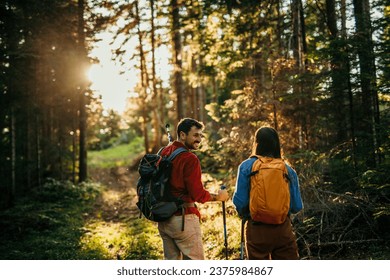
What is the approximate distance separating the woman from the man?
0.51 meters

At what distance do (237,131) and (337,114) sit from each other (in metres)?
2.37

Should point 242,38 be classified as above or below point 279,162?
above

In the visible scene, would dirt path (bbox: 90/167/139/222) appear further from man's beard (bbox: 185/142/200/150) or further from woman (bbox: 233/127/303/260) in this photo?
woman (bbox: 233/127/303/260)

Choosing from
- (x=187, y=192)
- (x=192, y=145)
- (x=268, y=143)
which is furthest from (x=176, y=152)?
(x=268, y=143)

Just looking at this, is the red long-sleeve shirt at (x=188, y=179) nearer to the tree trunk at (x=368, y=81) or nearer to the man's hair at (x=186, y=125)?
the man's hair at (x=186, y=125)

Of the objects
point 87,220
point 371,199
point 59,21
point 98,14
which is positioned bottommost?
point 87,220

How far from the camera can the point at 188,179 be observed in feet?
14.0

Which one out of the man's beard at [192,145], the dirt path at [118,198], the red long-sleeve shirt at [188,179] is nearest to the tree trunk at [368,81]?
the man's beard at [192,145]

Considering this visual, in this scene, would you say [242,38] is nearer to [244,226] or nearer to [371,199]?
[371,199]

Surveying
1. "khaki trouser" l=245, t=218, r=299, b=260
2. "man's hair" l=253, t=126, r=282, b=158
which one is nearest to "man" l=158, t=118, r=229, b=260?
"khaki trouser" l=245, t=218, r=299, b=260

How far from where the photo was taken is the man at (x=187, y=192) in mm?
4281

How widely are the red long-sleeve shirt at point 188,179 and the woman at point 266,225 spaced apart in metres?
0.48

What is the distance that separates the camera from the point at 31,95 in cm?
1530
